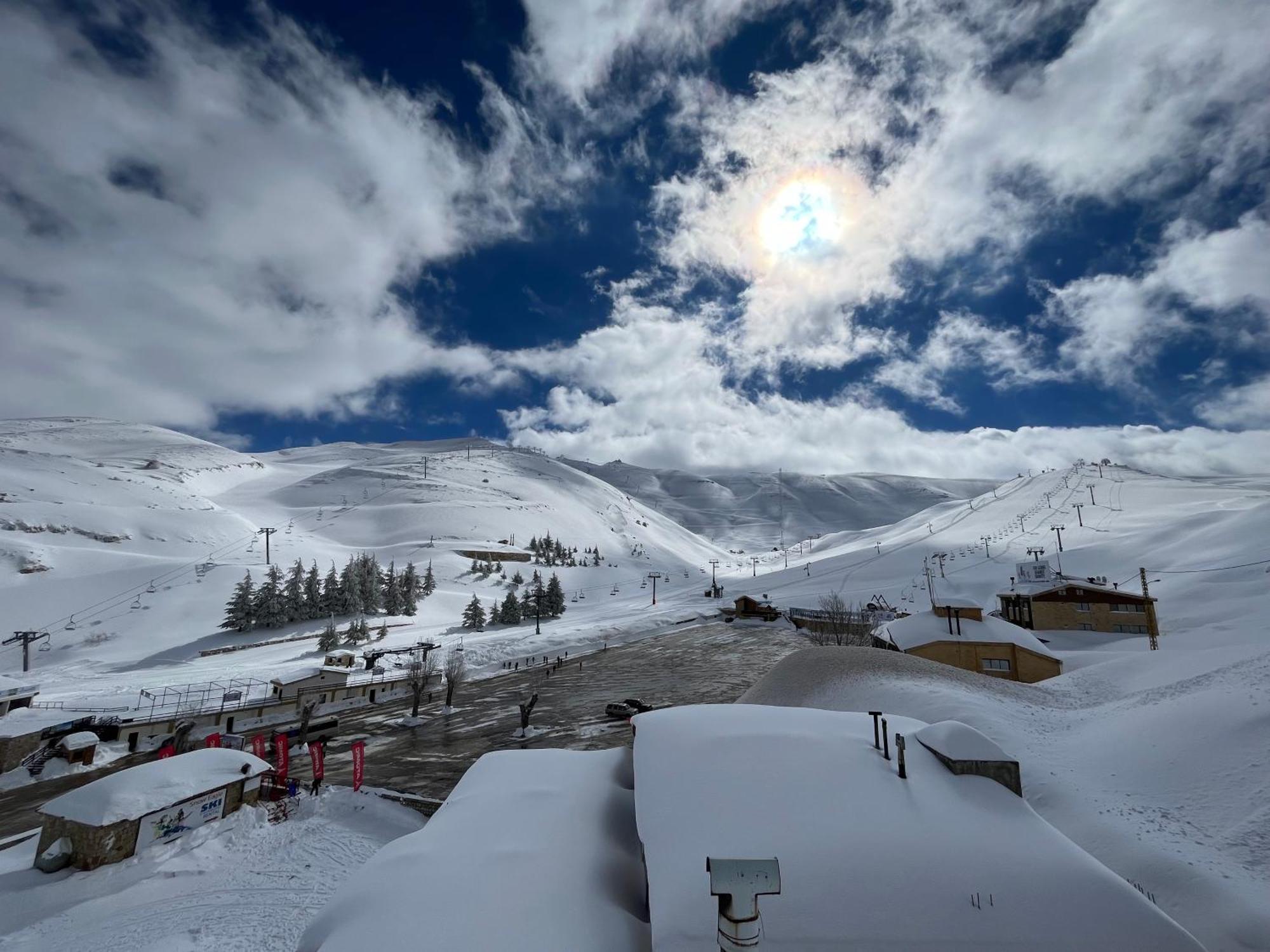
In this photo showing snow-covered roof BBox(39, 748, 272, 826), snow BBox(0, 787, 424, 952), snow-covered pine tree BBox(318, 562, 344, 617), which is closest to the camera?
snow BBox(0, 787, 424, 952)

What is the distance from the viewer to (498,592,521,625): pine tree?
77812mm

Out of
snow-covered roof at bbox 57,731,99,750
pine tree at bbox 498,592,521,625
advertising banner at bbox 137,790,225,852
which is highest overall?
pine tree at bbox 498,592,521,625

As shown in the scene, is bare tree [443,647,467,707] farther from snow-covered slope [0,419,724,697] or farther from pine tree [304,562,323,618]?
pine tree [304,562,323,618]

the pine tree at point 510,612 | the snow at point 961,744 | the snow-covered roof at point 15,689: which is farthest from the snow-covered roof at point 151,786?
the pine tree at point 510,612

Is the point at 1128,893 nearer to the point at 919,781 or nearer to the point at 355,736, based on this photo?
the point at 919,781

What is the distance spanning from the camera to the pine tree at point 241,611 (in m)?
61.1

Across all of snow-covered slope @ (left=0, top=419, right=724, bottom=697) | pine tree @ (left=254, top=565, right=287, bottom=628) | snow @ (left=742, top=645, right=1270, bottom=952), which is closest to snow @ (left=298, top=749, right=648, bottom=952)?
snow @ (left=742, top=645, right=1270, bottom=952)

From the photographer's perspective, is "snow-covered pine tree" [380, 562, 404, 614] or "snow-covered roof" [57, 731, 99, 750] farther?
"snow-covered pine tree" [380, 562, 404, 614]

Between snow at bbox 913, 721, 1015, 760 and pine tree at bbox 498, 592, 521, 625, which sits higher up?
pine tree at bbox 498, 592, 521, 625

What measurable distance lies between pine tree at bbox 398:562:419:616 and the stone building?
6015cm

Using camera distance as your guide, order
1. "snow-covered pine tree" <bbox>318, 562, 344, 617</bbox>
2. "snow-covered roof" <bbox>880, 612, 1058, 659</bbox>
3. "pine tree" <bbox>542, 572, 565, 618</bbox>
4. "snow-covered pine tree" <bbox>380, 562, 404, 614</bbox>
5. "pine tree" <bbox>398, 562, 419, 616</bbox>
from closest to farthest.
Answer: "snow-covered roof" <bbox>880, 612, 1058, 659</bbox> < "snow-covered pine tree" <bbox>318, 562, 344, 617</bbox> < "snow-covered pine tree" <bbox>380, 562, 404, 614</bbox> < "pine tree" <bbox>398, 562, 419, 616</bbox> < "pine tree" <bbox>542, 572, 565, 618</bbox>

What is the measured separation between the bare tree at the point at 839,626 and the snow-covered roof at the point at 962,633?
894 centimetres

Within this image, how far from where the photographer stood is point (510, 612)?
78.1 m

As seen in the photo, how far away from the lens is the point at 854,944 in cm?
834
